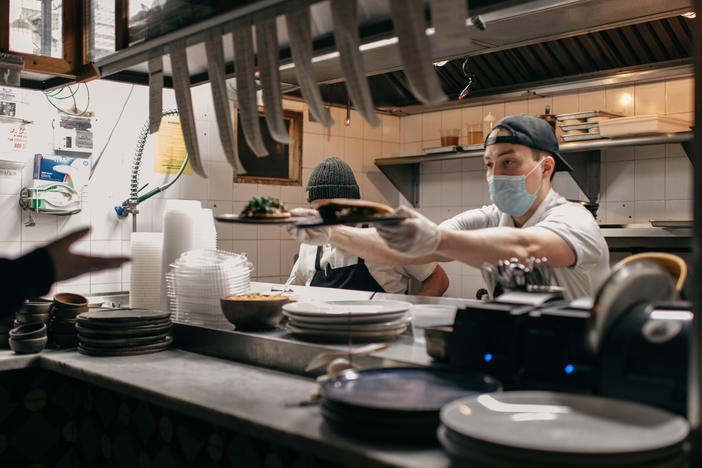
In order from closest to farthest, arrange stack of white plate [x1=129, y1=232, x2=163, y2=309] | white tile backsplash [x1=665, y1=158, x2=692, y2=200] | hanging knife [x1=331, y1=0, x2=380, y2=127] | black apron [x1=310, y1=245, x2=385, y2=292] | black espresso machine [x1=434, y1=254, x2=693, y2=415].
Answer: black espresso machine [x1=434, y1=254, x2=693, y2=415] < hanging knife [x1=331, y1=0, x2=380, y2=127] < stack of white plate [x1=129, y1=232, x2=163, y2=309] < black apron [x1=310, y1=245, x2=385, y2=292] < white tile backsplash [x1=665, y1=158, x2=692, y2=200]

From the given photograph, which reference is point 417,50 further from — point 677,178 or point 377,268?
point 677,178

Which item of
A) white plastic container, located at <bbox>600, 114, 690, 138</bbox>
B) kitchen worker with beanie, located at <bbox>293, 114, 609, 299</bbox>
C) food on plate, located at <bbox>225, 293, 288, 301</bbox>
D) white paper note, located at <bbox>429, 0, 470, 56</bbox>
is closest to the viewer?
white paper note, located at <bbox>429, 0, 470, 56</bbox>

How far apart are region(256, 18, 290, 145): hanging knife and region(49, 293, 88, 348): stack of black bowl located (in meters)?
1.09

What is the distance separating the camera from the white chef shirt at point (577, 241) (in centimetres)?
230

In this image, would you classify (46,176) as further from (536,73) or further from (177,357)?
(536,73)

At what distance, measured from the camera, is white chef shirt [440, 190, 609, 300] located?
7.55 feet

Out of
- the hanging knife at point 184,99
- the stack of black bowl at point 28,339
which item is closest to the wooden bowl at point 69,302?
A: the stack of black bowl at point 28,339

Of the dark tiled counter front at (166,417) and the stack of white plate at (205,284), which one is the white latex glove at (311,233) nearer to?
the stack of white plate at (205,284)

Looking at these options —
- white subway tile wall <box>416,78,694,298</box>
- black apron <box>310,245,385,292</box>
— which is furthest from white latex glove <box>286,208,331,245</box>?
white subway tile wall <box>416,78,694,298</box>

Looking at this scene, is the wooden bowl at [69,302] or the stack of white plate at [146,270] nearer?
the wooden bowl at [69,302]

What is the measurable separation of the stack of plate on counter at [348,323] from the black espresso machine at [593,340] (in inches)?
12.9

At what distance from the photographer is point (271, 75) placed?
1.69 meters

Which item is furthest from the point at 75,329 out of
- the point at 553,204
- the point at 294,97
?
the point at 294,97

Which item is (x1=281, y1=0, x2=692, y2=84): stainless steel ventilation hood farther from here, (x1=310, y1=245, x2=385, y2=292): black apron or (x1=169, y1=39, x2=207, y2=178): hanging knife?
(x1=310, y1=245, x2=385, y2=292): black apron
